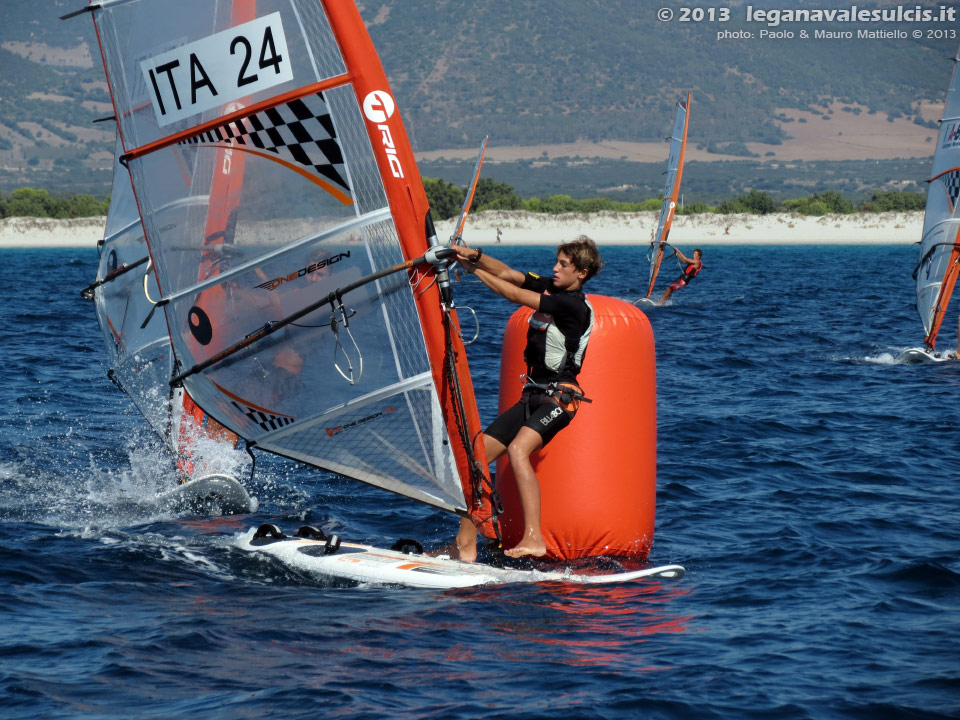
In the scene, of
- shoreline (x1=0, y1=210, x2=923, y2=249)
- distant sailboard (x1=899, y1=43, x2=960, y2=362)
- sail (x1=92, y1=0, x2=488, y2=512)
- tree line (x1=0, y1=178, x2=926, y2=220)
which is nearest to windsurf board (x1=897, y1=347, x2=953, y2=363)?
distant sailboard (x1=899, y1=43, x2=960, y2=362)

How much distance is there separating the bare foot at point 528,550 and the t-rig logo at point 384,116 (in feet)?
7.59

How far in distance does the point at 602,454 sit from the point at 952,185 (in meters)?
12.2

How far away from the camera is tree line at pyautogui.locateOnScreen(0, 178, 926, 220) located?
90438 millimetres

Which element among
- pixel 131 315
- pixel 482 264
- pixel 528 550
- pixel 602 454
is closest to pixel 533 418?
pixel 602 454

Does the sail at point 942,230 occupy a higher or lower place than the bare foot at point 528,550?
higher

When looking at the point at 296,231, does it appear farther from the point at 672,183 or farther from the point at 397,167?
the point at 672,183

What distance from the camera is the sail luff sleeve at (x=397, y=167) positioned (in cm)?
663

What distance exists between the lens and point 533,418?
6.95 metres

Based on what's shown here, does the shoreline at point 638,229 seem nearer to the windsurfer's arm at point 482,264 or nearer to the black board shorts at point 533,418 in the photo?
the black board shorts at point 533,418

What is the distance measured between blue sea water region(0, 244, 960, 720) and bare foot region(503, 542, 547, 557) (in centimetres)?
26

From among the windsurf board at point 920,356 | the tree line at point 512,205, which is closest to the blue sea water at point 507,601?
the windsurf board at point 920,356

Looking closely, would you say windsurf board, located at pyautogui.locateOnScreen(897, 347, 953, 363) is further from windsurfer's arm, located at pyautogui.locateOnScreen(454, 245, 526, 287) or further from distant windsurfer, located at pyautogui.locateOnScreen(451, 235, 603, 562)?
windsurfer's arm, located at pyautogui.locateOnScreen(454, 245, 526, 287)

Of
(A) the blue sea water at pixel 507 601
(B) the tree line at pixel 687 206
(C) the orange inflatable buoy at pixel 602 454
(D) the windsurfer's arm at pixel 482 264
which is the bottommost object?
(A) the blue sea water at pixel 507 601

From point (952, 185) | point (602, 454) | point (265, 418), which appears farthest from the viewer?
point (952, 185)
